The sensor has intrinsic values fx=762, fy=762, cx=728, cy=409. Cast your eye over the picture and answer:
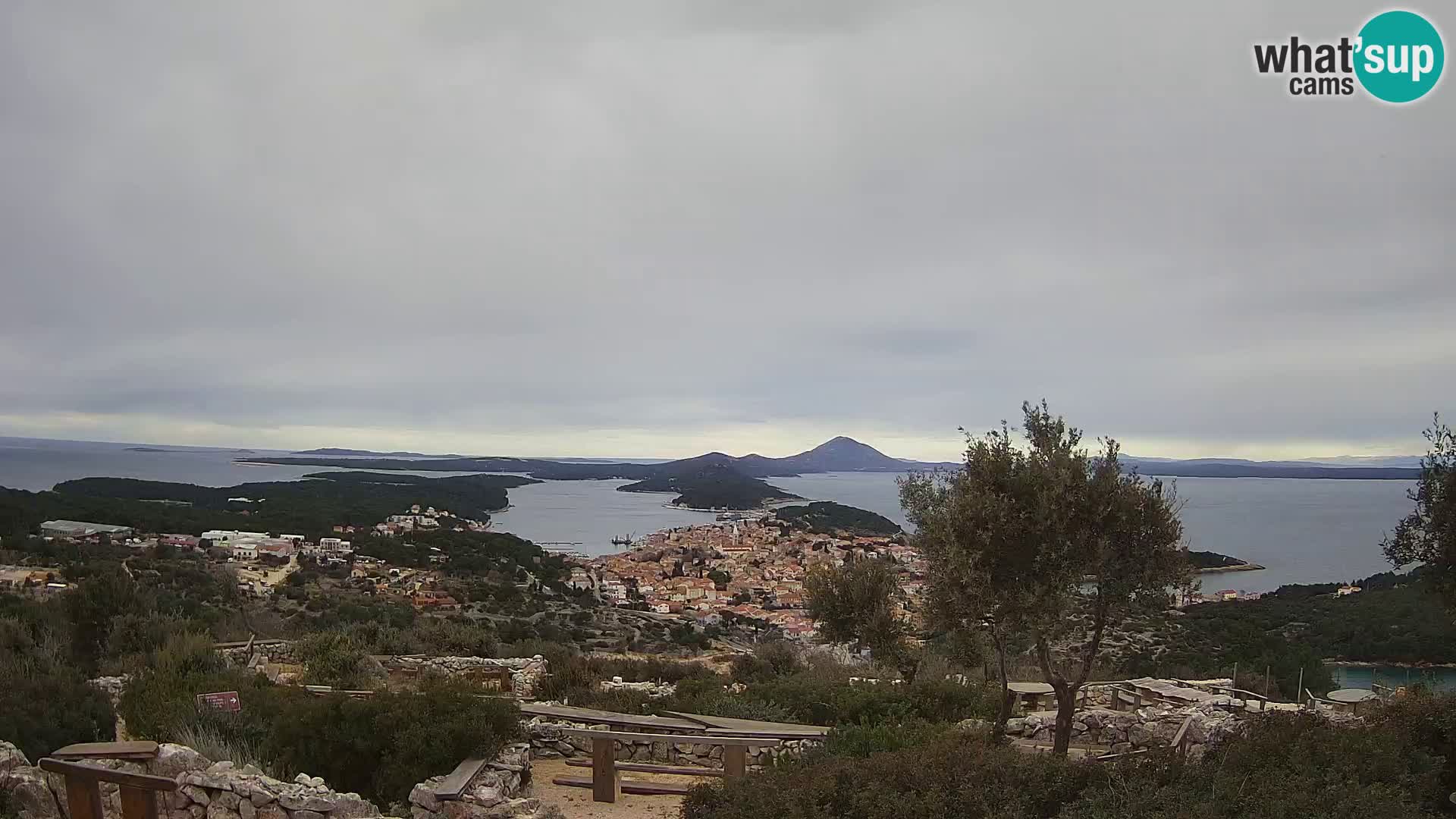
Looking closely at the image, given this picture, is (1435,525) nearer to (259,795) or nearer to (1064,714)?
(1064,714)

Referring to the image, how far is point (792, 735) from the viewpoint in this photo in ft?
25.1

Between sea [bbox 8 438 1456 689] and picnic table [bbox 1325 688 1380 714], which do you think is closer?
picnic table [bbox 1325 688 1380 714]

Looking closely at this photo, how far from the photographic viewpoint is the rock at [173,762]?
573 centimetres

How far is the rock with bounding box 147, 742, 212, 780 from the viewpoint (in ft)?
18.8

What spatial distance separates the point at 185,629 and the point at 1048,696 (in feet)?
43.0

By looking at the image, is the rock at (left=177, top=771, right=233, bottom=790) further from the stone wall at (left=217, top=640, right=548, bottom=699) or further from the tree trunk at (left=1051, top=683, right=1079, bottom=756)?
the tree trunk at (left=1051, top=683, right=1079, bottom=756)

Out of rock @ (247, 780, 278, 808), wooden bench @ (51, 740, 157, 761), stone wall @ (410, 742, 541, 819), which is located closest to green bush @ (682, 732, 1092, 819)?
stone wall @ (410, 742, 541, 819)

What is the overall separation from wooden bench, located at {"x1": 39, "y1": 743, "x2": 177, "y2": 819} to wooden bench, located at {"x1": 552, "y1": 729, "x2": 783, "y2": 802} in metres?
3.29

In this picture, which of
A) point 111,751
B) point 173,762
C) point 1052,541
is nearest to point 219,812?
point 173,762

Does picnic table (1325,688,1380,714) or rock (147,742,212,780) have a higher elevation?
rock (147,742,212,780)

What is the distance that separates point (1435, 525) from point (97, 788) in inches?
424

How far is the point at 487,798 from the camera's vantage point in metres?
6.05

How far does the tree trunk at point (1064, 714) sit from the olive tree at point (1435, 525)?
3.29 m

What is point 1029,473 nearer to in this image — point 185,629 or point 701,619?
point 185,629
